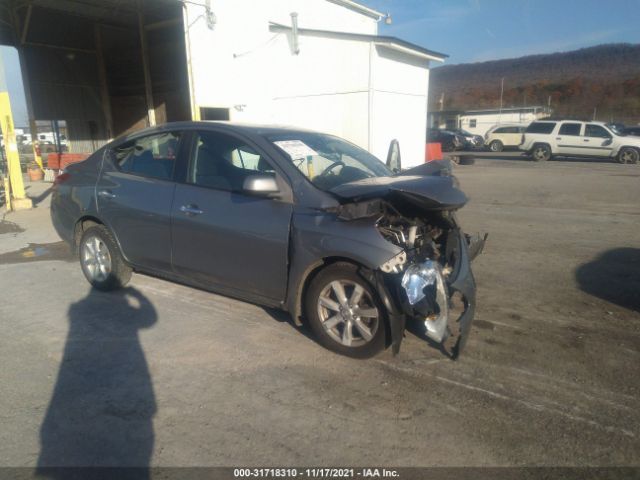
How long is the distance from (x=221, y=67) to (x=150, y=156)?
8.36m

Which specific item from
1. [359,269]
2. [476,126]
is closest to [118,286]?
[359,269]

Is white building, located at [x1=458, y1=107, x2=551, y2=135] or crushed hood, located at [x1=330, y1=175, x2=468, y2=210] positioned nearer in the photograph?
crushed hood, located at [x1=330, y1=175, x2=468, y2=210]

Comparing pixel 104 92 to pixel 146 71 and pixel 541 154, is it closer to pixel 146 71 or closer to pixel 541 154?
pixel 146 71

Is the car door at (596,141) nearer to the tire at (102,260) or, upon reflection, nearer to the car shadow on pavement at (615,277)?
the car shadow on pavement at (615,277)

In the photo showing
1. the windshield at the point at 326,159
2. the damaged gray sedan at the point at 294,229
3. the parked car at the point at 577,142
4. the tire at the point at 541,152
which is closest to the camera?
the damaged gray sedan at the point at 294,229

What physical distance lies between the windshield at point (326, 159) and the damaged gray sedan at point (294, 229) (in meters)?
0.02

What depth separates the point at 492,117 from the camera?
4916cm

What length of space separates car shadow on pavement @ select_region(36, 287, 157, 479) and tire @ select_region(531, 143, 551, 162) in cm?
2174

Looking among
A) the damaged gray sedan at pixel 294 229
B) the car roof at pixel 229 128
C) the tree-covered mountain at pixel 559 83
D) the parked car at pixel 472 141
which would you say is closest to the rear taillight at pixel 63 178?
the damaged gray sedan at pixel 294 229

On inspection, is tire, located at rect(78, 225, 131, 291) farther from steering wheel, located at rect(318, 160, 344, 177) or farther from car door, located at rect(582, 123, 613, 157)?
car door, located at rect(582, 123, 613, 157)

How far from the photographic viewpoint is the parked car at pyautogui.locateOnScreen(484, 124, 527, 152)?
3020 cm

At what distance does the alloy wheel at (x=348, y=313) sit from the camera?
133 inches

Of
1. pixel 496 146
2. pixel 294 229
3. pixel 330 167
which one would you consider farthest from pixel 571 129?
pixel 294 229

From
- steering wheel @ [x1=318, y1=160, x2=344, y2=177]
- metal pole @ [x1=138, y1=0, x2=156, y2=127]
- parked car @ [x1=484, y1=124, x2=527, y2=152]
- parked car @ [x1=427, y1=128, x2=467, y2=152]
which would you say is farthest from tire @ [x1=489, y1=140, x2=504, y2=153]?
steering wheel @ [x1=318, y1=160, x2=344, y2=177]
